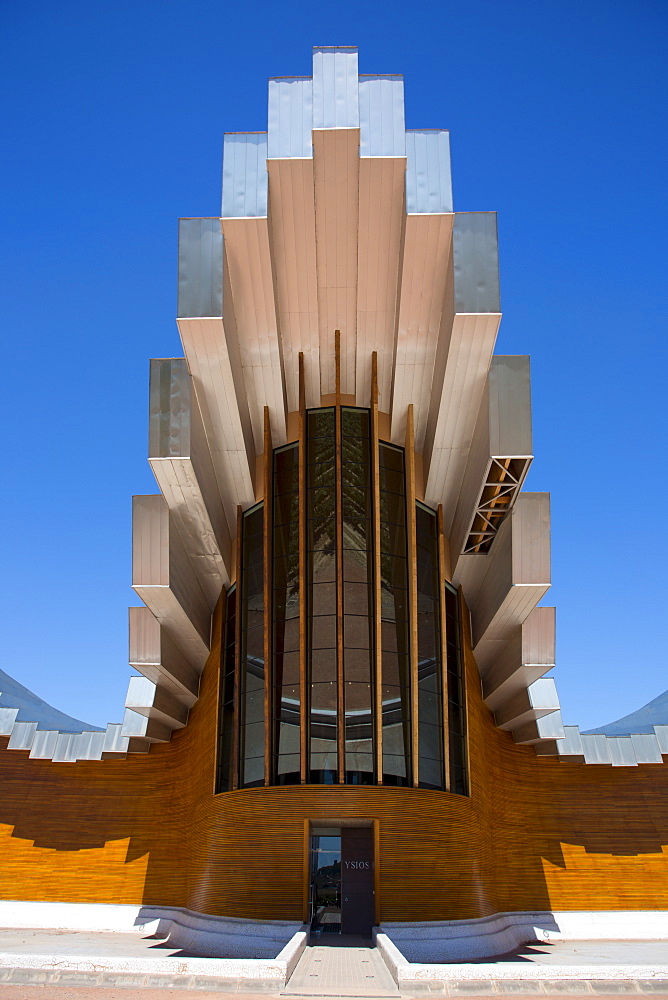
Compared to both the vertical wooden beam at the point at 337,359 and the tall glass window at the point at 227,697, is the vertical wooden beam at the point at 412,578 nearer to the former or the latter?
the vertical wooden beam at the point at 337,359

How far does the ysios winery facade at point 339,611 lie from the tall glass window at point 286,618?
6 centimetres

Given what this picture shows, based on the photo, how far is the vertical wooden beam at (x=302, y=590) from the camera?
56.3 ft

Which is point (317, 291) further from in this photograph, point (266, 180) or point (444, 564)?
point (444, 564)

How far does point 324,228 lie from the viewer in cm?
1597

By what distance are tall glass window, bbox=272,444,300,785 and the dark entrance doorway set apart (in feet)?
6.02

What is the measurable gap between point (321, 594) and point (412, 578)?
6.90 feet

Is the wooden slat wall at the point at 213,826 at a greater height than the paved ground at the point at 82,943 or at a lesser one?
greater

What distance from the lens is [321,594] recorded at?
1866 cm

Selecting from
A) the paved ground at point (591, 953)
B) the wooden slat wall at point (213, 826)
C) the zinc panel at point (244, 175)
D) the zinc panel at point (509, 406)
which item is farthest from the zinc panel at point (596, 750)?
the zinc panel at point (244, 175)

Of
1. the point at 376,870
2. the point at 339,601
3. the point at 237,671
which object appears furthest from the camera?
the point at 237,671

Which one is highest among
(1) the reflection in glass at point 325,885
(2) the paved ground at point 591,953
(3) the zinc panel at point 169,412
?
(3) the zinc panel at point 169,412

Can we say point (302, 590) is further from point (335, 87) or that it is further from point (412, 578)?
point (335, 87)

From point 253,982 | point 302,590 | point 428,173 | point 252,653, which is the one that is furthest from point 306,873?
point 428,173

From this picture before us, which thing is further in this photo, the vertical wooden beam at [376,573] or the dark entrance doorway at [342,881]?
the vertical wooden beam at [376,573]
